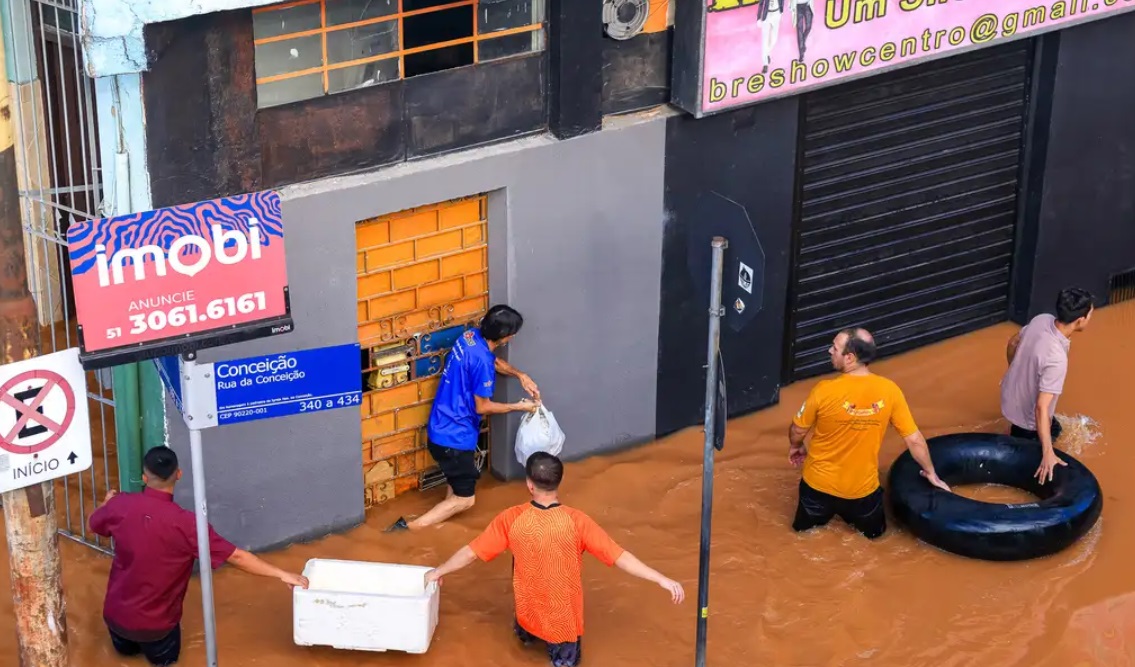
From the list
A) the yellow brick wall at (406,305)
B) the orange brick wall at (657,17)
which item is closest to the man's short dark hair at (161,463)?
the yellow brick wall at (406,305)

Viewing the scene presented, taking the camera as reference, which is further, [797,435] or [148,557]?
[797,435]

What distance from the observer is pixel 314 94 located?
9.30 metres

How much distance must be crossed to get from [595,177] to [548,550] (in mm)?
2900

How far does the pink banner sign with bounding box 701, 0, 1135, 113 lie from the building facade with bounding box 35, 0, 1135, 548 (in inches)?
0.8

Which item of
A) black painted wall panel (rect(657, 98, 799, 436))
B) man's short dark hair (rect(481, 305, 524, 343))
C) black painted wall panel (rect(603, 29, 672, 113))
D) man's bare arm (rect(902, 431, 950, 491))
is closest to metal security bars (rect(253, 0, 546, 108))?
black painted wall panel (rect(603, 29, 672, 113))

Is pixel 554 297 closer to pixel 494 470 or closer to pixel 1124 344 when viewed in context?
pixel 494 470

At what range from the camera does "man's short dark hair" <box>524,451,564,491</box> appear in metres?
8.35

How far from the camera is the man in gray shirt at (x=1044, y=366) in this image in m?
10.2

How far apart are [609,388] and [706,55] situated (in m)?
2.34

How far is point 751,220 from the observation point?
1124 cm

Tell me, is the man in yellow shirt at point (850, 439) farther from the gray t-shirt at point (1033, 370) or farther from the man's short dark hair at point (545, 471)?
the man's short dark hair at point (545, 471)

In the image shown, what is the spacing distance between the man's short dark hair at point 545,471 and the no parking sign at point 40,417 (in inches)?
88.5

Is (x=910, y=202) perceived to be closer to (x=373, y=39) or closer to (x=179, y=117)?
(x=373, y=39)

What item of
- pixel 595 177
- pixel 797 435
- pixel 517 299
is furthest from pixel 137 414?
pixel 797 435
